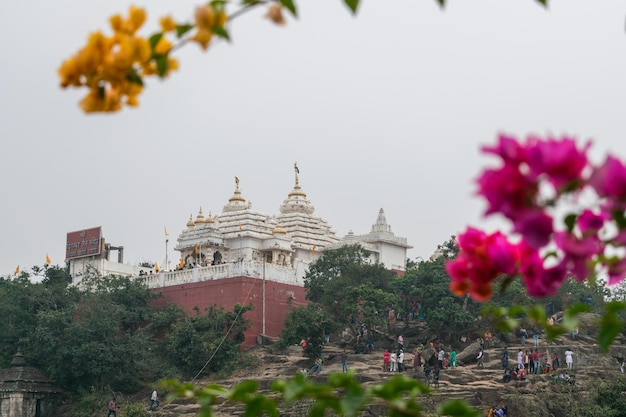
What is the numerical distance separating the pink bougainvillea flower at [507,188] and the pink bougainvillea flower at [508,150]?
2 centimetres

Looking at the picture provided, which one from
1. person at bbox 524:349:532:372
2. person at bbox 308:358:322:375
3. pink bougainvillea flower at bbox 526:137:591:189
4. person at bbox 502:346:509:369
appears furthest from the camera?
person at bbox 308:358:322:375

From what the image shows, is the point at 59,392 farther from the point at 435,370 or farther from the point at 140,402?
the point at 435,370

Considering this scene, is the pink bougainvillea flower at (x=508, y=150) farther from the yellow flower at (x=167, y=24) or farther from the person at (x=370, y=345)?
the person at (x=370, y=345)

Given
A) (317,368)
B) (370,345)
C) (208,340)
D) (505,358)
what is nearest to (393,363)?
(317,368)

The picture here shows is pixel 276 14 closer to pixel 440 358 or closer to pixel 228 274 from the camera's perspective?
pixel 440 358

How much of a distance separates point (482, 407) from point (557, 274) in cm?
2794

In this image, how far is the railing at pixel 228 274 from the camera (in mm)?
39344

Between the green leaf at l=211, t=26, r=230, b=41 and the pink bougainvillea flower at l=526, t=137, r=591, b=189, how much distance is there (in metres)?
0.94

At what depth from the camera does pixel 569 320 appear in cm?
398

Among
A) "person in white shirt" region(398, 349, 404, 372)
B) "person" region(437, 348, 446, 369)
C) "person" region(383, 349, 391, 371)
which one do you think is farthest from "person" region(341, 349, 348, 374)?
"person" region(437, 348, 446, 369)

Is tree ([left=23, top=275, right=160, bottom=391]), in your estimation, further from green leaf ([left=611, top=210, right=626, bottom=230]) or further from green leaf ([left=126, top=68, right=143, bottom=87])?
green leaf ([left=611, top=210, right=626, bottom=230])

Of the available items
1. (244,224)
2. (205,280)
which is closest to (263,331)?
(205,280)

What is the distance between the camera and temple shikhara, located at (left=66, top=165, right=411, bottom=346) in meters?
39.3

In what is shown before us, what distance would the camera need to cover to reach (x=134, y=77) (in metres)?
3.82
